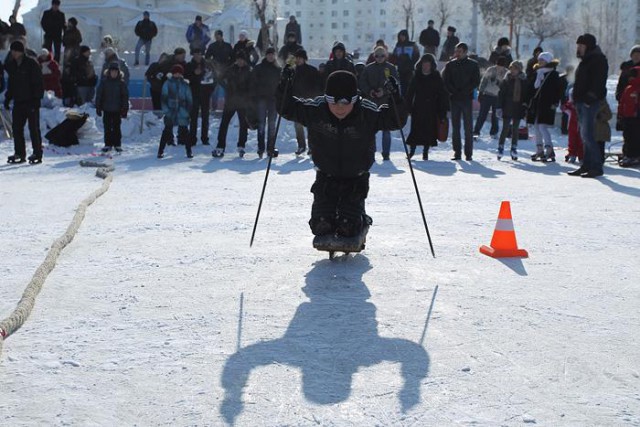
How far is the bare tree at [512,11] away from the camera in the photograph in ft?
153

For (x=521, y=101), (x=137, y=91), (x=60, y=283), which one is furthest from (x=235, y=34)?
(x=60, y=283)

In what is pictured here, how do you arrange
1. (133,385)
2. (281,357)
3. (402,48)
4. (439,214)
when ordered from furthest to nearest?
(402,48) < (439,214) < (281,357) < (133,385)

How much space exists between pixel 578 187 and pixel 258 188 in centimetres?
399

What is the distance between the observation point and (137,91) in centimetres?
2094

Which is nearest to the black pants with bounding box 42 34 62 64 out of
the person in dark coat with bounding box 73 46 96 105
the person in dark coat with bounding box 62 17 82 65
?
the person in dark coat with bounding box 62 17 82 65

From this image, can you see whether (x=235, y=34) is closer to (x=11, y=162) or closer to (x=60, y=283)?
(x=11, y=162)

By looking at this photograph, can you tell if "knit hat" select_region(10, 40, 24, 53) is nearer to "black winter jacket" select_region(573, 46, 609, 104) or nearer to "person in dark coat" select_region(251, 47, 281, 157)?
"person in dark coat" select_region(251, 47, 281, 157)

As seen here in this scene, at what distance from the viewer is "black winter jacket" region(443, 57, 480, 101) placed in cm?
1387

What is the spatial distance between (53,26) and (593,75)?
13.7 meters

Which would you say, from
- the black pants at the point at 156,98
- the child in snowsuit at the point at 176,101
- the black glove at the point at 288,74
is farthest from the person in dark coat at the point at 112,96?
the black glove at the point at 288,74

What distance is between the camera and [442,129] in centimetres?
1502

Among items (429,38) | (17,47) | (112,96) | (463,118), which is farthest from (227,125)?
(429,38)

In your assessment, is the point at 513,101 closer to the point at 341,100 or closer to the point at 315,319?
the point at 341,100

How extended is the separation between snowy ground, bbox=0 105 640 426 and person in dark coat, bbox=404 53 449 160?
4713mm
